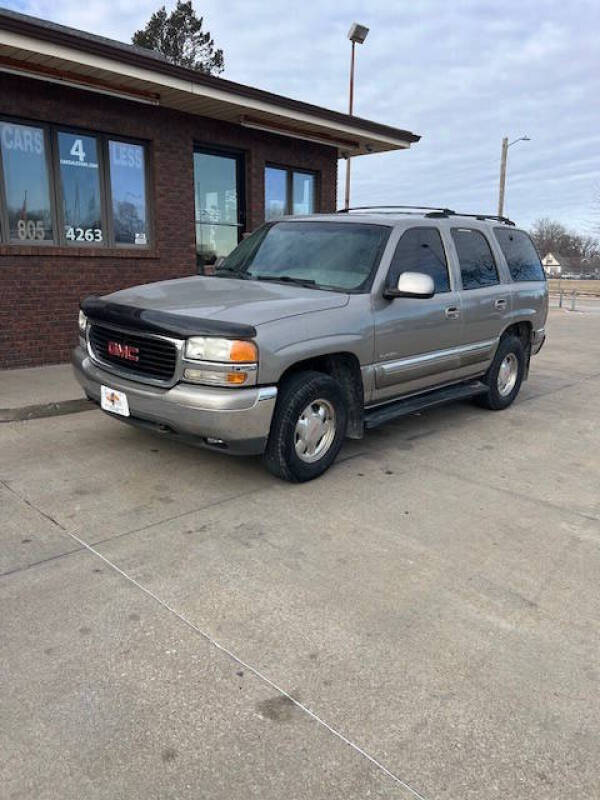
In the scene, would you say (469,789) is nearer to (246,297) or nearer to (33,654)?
(33,654)

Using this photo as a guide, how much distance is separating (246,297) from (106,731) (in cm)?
304

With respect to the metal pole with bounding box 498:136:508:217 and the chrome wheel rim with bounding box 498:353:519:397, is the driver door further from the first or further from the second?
the metal pole with bounding box 498:136:508:217

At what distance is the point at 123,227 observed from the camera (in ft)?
30.3

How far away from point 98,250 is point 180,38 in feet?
83.5

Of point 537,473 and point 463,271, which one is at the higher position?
point 463,271

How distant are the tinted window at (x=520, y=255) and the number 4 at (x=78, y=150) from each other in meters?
5.47

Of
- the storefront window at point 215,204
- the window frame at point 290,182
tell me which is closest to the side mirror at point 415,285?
the storefront window at point 215,204

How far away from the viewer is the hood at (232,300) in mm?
4266

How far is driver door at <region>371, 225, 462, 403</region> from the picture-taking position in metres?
5.14

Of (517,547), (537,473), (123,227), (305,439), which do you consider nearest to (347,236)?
(305,439)

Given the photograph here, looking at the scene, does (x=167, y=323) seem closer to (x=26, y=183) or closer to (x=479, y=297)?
(x=479, y=297)

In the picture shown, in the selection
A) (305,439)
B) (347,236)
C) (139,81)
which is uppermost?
(139,81)

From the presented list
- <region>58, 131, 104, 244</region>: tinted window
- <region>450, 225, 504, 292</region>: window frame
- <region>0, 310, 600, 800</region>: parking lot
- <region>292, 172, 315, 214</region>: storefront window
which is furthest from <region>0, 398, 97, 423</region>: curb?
<region>292, 172, 315, 214</region>: storefront window

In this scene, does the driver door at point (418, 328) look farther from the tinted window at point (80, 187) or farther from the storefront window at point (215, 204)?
the storefront window at point (215, 204)
